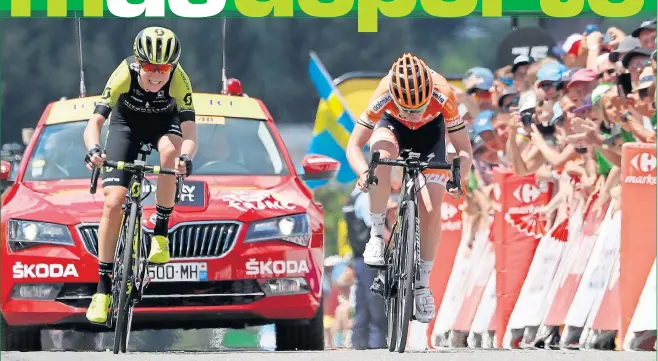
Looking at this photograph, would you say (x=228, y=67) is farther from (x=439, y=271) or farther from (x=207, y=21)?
(x=439, y=271)

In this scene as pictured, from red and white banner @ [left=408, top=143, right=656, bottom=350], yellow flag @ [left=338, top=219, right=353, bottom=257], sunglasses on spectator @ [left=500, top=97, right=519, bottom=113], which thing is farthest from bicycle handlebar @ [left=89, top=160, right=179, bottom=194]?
yellow flag @ [left=338, top=219, right=353, bottom=257]

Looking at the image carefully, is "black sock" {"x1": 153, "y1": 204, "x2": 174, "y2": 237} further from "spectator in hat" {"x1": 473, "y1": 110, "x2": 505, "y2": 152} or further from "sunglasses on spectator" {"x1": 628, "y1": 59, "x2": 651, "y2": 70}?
"spectator in hat" {"x1": 473, "y1": 110, "x2": 505, "y2": 152}

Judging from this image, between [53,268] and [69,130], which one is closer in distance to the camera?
[53,268]

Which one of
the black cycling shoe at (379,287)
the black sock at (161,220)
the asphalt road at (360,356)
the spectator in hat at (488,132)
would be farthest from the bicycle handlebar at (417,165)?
the spectator in hat at (488,132)

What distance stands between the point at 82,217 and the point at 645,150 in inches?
170

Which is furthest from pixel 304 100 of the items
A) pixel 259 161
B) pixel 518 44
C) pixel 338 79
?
pixel 259 161

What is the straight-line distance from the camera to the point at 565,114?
14.9 meters

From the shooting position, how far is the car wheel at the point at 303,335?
13.6m

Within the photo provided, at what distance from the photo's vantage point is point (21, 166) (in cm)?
1396

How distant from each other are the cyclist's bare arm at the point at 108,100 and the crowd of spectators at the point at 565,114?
12.9ft

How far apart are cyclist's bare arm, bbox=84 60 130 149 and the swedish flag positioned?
214 inches

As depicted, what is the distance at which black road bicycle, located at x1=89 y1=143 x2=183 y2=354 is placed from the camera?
1227 centimetres

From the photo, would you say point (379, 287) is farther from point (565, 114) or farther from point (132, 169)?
point (565, 114)

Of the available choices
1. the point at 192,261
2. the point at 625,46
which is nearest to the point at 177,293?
the point at 192,261
